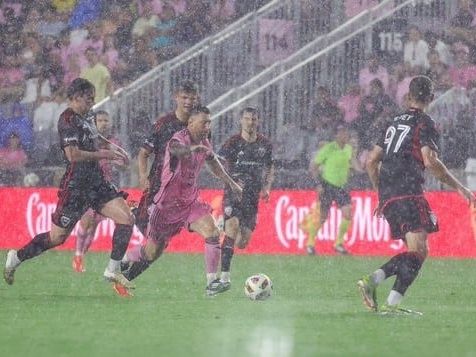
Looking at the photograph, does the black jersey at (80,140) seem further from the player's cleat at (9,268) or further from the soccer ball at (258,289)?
the soccer ball at (258,289)

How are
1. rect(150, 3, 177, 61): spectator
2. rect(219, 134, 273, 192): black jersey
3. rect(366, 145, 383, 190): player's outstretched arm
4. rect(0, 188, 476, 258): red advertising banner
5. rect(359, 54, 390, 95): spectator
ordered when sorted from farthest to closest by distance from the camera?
rect(150, 3, 177, 61): spectator, rect(359, 54, 390, 95): spectator, rect(0, 188, 476, 258): red advertising banner, rect(219, 134, 273, 192): black jersey, rect(366, 145, 383, 190): player's outstretched arm

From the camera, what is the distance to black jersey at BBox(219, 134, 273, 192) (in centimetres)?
1800

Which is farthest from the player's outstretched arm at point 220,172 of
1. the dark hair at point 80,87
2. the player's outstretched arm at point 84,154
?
the dark hair at point 80,87

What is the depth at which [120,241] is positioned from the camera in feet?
48.6

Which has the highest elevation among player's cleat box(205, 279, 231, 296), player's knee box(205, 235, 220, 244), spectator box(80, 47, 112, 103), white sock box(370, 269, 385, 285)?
spectator box(80, 47, 112, 103)

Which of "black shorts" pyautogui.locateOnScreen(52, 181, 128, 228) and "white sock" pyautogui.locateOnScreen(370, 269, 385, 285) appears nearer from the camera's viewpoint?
"white sock" pyautogui.locateOnScreen(370, 269, 385, 285)

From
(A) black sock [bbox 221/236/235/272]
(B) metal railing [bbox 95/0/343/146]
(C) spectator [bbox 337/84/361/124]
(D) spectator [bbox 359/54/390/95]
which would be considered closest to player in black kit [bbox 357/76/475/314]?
(A) black sock [bbox 221/236/235/272]

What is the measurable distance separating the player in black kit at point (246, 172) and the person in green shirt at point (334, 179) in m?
5.16

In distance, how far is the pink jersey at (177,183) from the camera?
47.1 feet

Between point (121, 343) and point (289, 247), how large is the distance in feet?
46.1

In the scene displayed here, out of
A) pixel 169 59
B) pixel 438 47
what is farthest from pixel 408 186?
pixel 169 59

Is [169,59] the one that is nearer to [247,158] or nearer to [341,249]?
[341,249]

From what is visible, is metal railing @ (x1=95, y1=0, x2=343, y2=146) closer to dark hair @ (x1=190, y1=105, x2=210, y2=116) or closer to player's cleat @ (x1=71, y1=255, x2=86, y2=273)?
player's cleat @ (x1=71, y1=255, x2=86, y2=273)

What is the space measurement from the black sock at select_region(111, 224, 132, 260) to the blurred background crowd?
966 cm
